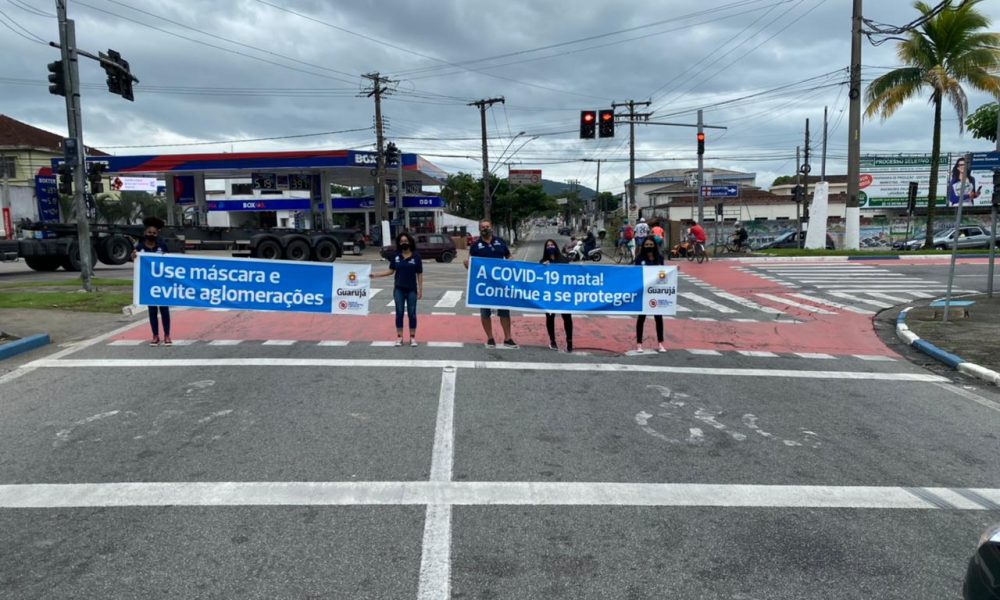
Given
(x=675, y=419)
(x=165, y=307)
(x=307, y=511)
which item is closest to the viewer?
(x=307, y=511)

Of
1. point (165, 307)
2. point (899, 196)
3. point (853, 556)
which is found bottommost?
point (853, 556)

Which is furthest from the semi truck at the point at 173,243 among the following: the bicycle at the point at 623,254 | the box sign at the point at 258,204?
the box sign at the point at 258,204

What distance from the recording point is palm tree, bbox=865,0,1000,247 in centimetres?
2777

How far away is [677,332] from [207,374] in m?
7.71

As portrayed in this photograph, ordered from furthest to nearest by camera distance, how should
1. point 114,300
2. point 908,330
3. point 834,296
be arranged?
point 834,296, point 114,300, point 908,330

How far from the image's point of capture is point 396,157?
39531 mm

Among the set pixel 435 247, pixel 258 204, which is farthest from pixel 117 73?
pixel 258 204

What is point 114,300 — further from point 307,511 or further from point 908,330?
point 908,330

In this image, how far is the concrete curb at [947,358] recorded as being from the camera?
8.59 metres

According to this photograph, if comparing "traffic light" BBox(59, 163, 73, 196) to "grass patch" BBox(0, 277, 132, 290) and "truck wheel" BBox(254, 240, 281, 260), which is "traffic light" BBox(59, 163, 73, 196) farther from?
"truck wheel" BBox(254, 240, 281, 260)

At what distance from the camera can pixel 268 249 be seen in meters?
27.6

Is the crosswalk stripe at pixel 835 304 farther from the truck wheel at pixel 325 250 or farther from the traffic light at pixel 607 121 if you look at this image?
the truck wheel at pixel 325 250

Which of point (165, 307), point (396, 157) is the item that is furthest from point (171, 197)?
point (165, 307)

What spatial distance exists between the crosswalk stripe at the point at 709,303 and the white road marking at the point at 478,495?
10.3m
